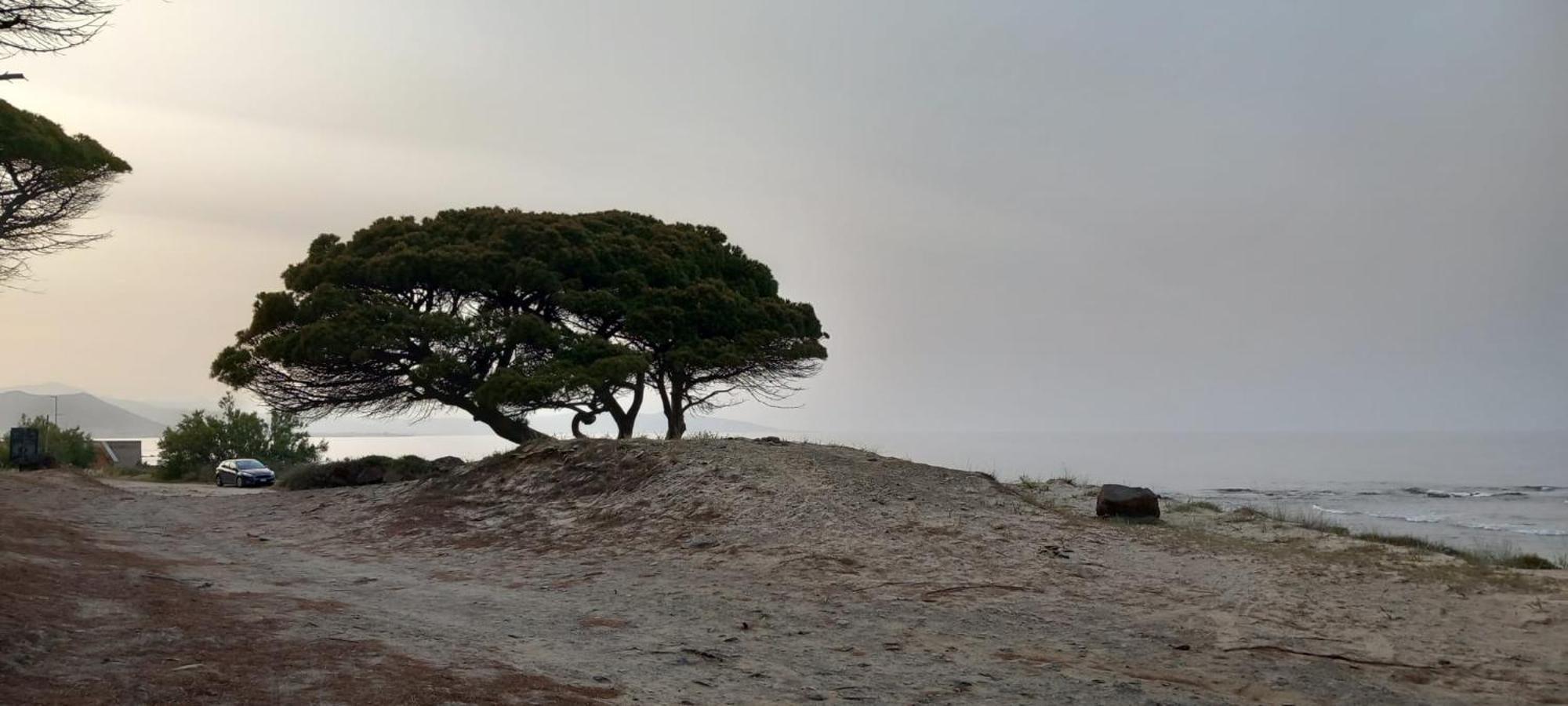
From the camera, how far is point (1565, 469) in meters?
79.7

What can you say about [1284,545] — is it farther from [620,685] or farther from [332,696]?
[332,696]

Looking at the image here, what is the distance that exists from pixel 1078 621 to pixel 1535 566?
7.21 m

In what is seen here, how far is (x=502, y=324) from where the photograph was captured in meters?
26.3

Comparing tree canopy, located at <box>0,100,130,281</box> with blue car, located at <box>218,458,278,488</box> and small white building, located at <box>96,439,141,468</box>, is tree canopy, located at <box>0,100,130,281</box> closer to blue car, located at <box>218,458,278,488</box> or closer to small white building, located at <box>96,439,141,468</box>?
blue car, located at <box>218,458,278,488</box>

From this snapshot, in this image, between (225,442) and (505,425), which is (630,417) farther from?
(225,442)

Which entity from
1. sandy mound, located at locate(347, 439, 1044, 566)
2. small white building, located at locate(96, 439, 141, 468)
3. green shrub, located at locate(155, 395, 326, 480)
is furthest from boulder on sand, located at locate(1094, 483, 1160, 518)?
small white building, located at locate(96, 439, 141, 468)

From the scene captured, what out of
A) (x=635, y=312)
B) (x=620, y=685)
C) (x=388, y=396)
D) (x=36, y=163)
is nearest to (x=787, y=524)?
(x=620, y=685)

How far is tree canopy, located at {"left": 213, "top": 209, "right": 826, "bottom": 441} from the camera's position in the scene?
2559cm

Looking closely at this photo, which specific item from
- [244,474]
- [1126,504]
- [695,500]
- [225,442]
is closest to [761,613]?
[695,500]

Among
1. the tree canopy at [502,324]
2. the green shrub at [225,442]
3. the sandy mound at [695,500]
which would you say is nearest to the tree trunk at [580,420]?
the tree canopy at [502,324]

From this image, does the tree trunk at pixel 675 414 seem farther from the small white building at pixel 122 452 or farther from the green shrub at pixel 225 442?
the small white building at pixel 122 452

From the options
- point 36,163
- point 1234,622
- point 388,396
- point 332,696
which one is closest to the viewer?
point 332,696

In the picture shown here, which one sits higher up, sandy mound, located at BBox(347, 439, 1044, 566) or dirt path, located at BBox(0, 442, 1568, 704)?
sandy mound, located at BBox(347, 439, 1044, 566)

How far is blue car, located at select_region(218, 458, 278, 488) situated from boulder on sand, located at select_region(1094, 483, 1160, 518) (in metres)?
25.6
